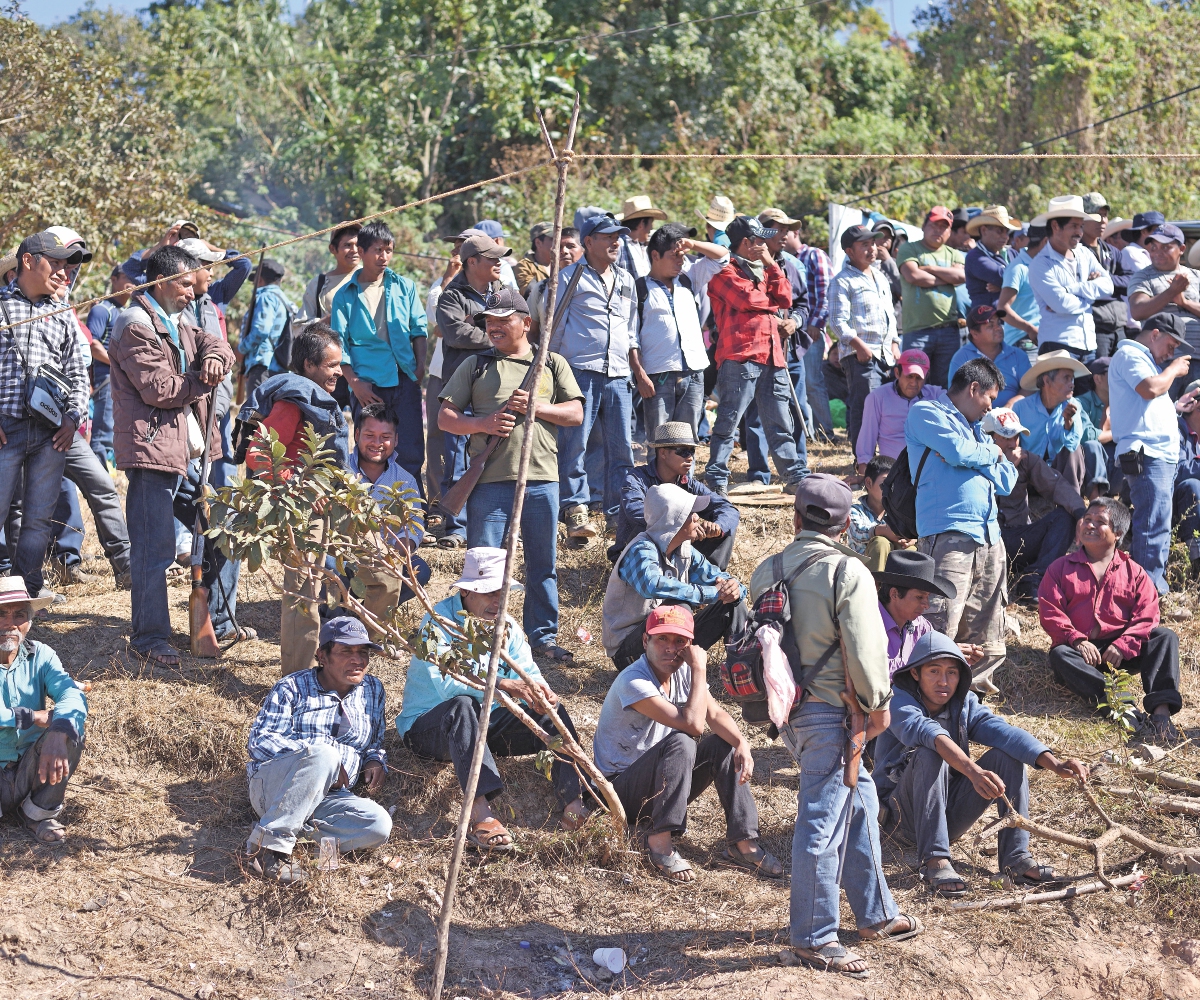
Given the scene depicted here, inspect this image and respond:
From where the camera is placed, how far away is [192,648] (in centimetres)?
731

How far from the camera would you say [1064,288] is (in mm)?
9586

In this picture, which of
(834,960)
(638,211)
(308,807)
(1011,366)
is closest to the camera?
(834,960)

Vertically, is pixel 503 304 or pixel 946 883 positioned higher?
pixel 503 304

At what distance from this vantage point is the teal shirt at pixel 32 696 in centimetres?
575

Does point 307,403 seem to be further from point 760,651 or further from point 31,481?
point 760,651

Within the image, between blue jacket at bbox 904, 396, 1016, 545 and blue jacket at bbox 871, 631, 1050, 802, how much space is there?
3.98 ft

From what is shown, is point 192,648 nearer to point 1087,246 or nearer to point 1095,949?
point 1095,949

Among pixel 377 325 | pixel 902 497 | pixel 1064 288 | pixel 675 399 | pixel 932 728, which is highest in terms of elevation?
pixel 1064 288

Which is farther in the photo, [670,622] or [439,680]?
[439,680]

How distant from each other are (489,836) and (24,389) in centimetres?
346

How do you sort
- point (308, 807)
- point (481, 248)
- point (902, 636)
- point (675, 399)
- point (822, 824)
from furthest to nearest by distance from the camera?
point (675, 399) → point (481, 248) → point (902, 636) → point (308, 807) → point (822, 824)

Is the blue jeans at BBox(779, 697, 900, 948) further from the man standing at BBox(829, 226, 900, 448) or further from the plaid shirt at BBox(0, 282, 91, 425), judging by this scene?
the man standing at BBox(829, 226, 900, 448)

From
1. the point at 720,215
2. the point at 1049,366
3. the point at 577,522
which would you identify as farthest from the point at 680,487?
the point at 720,215

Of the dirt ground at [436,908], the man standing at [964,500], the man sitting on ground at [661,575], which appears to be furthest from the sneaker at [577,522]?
the dirt ground at [436,908]
